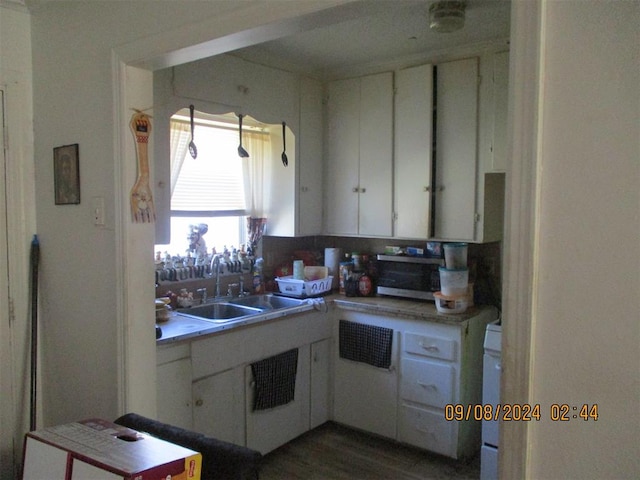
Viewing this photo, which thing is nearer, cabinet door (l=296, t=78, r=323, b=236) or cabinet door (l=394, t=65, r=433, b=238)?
cabinet door (l=394, t=65, r=433, b=238)

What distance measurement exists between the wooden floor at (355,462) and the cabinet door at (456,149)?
135 cm

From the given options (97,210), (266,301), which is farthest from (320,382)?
(97,210)

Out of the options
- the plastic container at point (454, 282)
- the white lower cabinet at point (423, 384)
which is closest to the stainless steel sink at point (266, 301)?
the white lower cabinet at point (423, 384)

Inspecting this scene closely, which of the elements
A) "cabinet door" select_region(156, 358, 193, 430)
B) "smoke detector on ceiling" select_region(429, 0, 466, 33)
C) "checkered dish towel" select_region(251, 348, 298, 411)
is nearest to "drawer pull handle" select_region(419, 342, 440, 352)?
"checkered dish towel" select_region(251, 348, 298, 411)

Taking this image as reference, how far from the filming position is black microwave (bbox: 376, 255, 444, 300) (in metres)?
3.32

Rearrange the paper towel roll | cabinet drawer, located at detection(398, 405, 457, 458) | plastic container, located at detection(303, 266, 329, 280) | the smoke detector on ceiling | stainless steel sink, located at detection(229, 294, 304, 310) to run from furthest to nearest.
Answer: the paper towel roll → plastic container, located at detection(303, 266, 329, 280) → stainless steel sink, located at detection(229, 294, 304, 310) → cabinet drawer, located at detection(398, 405, 457, 458) → the smoke detector on ceiling

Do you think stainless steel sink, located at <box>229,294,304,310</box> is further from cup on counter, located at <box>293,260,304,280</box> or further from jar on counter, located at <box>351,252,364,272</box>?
jar on counter, located at <box>351,252,364,272</box>

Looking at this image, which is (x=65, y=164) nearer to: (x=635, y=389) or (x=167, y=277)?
(x=167, y=277)

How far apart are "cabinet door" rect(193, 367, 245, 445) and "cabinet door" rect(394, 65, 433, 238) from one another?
4.77ft

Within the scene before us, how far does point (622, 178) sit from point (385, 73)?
Result: 2.61m

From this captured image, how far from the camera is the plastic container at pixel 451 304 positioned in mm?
3008

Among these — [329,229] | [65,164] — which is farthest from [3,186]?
[329,229]

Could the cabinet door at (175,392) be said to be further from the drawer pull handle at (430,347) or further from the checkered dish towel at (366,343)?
the drawer pull handle at (430,347)

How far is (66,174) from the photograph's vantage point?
229 cm
